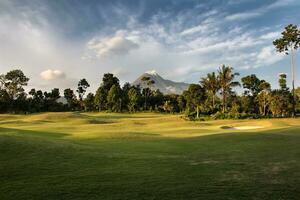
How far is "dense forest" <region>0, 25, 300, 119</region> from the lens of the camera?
87750mm

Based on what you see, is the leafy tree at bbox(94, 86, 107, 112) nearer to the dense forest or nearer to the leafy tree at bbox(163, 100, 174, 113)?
the dense forest

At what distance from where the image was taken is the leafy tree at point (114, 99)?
109750 mm

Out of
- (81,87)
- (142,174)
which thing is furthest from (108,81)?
(142,174)

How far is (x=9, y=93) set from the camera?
11531cm

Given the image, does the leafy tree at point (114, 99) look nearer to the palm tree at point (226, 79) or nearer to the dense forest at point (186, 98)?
the dense forest at point (186, 98)

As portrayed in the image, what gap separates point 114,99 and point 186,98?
950 inches

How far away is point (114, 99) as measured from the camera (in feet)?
362

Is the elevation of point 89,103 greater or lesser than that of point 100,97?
lesser

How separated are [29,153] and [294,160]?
12.4 meters

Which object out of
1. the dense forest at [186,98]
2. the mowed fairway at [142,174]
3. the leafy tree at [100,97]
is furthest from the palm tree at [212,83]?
the mowed fairway at [142,174]

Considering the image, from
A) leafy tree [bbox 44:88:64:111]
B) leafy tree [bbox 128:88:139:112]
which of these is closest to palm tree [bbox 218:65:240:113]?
leafy tree [bbox 128:88:139:112]

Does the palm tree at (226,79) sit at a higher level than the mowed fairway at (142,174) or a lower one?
higher

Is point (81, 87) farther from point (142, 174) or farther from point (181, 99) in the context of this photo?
point (142, 174)

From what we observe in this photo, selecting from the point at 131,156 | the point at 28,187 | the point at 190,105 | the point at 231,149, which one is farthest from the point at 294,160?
the point at 190,105
